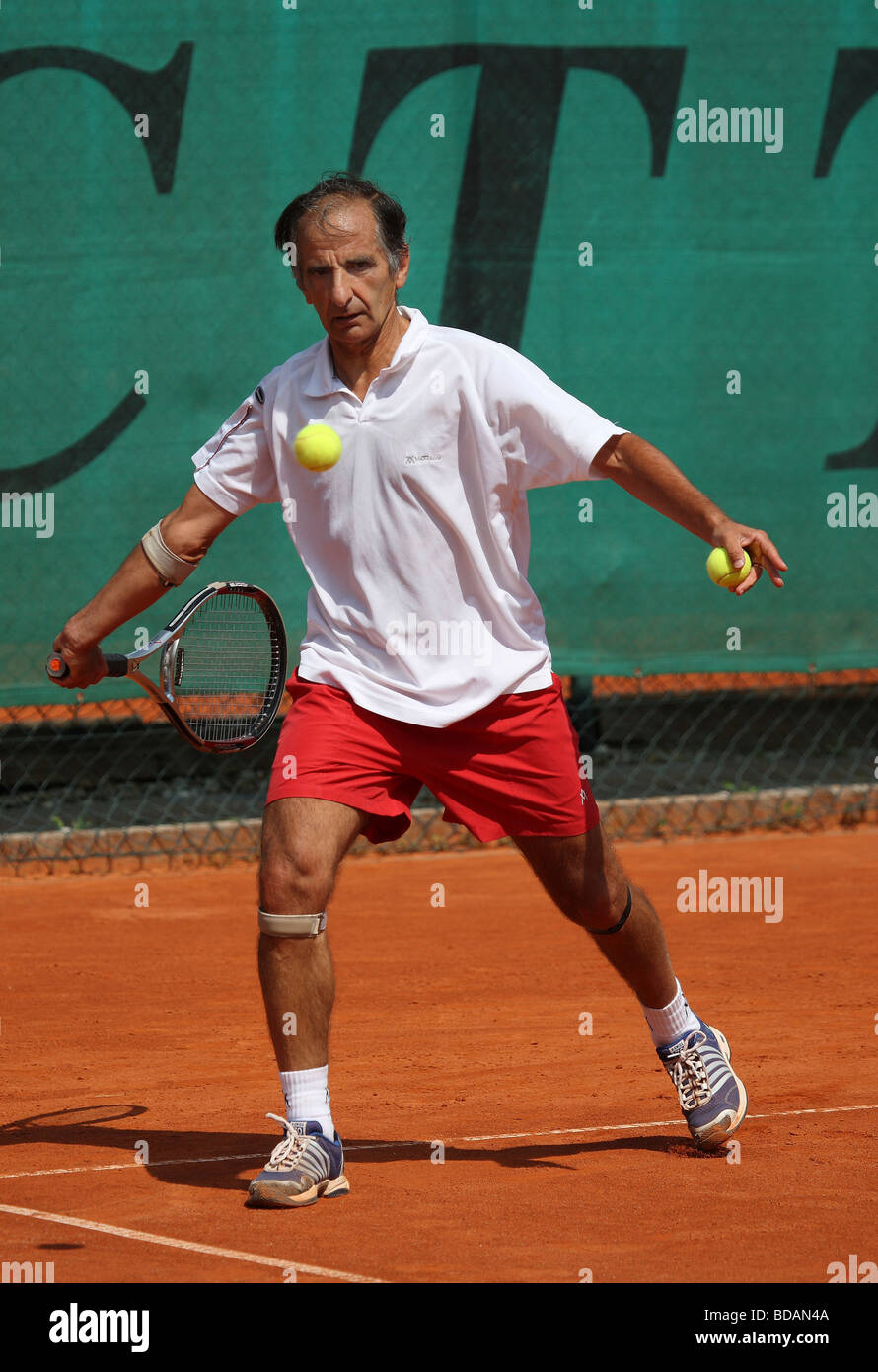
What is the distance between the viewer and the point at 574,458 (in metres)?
3.71

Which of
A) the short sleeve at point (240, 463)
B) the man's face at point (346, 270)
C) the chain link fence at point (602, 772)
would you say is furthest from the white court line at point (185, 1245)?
the chain link fence at point (602, 772)

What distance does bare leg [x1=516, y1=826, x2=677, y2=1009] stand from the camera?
3.81m

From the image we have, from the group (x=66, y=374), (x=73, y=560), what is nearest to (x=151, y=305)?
(x=66, y=374)

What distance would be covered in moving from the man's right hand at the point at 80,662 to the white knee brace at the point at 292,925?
0.67m

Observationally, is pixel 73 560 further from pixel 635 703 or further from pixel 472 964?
pixel 635 703

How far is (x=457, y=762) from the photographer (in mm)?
3764

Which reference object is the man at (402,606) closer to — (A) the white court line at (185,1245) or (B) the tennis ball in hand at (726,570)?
(B) the tennis ball in hand at (726,570)

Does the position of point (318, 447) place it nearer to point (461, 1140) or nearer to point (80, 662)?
point (80, 662)

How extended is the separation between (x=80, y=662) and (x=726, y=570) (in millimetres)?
1341

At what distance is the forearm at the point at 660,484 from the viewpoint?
3545 millimetres

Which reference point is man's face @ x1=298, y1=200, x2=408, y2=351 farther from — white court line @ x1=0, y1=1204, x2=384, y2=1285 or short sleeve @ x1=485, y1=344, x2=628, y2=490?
white court line @ x1=0, y1=1204, x2=384, y2=1285

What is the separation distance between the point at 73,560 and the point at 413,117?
2080 millimetres

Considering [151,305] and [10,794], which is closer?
[151,305]
